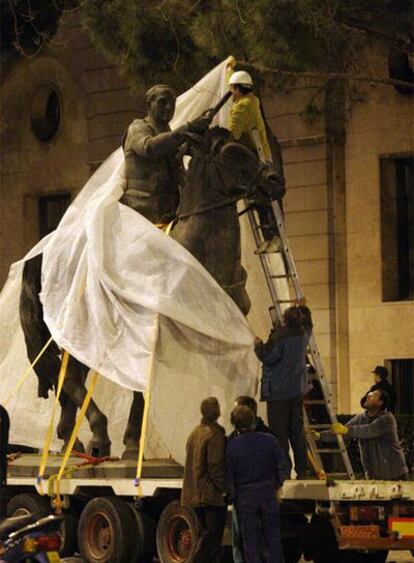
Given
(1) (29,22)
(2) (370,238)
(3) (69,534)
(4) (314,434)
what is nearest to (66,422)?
(3) (69,534)

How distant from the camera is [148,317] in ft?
62.1

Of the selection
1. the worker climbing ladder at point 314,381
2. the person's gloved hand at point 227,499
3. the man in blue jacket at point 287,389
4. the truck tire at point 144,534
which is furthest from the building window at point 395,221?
the person's gloved hand at point 227,499

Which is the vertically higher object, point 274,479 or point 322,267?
point 322,267

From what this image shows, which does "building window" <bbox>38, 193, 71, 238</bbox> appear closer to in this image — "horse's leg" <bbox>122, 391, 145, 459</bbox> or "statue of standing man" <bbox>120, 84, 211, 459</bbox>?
"statue of standing man" <bbox>120, 84, 211, 459</bbox>

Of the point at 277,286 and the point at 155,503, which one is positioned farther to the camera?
the point at 277,286

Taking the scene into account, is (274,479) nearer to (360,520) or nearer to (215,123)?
(360,520)

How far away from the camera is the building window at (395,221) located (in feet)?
106

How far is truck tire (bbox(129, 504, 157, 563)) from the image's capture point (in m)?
18.3

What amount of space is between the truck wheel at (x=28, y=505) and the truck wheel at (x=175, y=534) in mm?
1627

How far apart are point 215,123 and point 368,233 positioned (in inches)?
487

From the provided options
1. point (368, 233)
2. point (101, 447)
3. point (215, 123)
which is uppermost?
point (368, 233)

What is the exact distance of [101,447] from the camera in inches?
790

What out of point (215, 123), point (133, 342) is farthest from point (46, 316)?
point (215, 123)

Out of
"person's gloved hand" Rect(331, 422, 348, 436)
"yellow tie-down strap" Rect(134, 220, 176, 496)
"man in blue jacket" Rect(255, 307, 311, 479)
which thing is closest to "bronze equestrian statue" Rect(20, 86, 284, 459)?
"yellow tie-down strap" Rect(134, 220, 176, 496)
